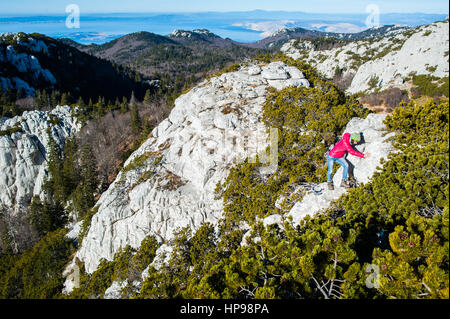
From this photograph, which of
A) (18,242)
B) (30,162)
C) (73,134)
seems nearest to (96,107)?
(73,134)

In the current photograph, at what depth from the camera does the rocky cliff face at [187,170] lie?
18719 millimetres

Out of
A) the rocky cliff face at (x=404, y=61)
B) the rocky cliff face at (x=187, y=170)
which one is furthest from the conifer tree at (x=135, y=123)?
the rocky cliff face at (x=404, y=61)

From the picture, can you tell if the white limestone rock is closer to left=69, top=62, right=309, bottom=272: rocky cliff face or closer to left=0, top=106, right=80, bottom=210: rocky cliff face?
left=69, top=62, right=309, bottom=272: rocky cliff face

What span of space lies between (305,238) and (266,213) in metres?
7.47

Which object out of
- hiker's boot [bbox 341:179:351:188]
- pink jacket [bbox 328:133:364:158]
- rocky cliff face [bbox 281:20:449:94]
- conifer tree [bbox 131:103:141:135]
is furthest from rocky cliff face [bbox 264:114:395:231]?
conifer tree [bbox 131:103:141:135]

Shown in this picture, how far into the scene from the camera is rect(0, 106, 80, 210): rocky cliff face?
161 feet

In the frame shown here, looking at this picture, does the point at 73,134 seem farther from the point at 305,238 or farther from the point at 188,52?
the point at 188,52

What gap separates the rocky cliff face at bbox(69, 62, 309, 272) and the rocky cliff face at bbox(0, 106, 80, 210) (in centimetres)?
3828

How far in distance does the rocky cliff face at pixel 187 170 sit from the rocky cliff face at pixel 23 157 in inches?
1507

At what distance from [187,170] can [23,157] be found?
49363 mm

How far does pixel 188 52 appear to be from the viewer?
182 metres

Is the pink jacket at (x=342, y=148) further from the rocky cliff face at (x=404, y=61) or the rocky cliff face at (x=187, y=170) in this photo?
the rocky cliff face at (x=404, y=61)

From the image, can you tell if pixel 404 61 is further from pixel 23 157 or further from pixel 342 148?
pixel 23 157

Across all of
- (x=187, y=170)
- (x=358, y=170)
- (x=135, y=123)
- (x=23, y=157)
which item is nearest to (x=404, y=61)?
(x=358, y=170)
